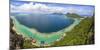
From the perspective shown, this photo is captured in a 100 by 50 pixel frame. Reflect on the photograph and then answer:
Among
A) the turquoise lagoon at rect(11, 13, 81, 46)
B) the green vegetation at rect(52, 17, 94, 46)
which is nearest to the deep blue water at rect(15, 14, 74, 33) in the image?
the turquoise lagoon at rect(11, 13, 81, 46)

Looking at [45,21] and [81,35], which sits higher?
[45,21]

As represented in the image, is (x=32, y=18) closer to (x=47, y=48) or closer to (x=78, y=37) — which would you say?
(x=47, y=48)

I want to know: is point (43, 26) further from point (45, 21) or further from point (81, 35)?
point (81, 35)

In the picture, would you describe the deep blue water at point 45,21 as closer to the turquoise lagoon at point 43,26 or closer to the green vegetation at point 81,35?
the turquoise lagoon at point 43,26

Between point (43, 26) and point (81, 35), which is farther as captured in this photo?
point (81, 35)

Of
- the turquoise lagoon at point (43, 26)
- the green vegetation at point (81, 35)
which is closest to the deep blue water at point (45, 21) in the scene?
the turquoise lagoon at point (43, 26)

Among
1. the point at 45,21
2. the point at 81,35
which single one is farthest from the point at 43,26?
the point at 81,35

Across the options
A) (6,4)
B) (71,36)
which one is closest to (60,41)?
(71,36)
